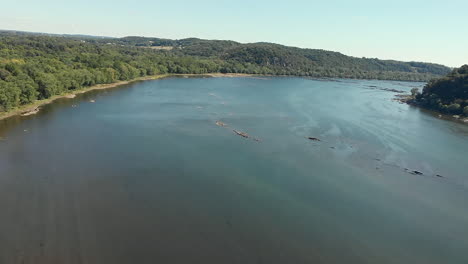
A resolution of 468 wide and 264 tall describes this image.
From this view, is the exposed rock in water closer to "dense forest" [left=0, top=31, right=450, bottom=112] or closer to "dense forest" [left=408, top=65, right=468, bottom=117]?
"dense forest" [left=0, top=31, right=450, bottom=112]

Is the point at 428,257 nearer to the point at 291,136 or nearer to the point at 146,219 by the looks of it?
the point at 146,219

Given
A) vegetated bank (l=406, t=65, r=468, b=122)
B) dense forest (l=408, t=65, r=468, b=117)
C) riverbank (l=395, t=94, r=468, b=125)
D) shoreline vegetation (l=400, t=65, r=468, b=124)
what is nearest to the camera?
riverbank (l=395, t=94, r=468, b=125)

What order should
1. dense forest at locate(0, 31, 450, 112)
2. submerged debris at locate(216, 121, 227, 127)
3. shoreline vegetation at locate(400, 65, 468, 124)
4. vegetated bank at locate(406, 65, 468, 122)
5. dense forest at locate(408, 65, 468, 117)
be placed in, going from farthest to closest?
dense forest at locate(408, 65, 468, 117) → vegetated bank at locate(406, 65, 468, 122) → shoreline vegetation at locate(400, 65, 468, 124) → dense forest at locate(0, 31, 450, 112) → submerged debris at locate(216, 121, 227, 127)

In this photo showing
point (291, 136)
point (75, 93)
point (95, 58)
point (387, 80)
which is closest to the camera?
point (291, 136)

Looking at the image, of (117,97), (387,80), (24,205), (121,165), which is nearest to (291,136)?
(121,165)

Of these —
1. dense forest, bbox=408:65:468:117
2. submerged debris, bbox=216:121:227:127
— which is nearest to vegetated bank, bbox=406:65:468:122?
dense forest, bbox=408:65:468:117

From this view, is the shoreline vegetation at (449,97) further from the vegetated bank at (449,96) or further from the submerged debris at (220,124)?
the submerged debris at (220,124)

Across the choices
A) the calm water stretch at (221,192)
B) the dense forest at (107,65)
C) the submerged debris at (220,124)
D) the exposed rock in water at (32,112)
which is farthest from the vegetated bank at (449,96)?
the exposed rock in water at (32,112)

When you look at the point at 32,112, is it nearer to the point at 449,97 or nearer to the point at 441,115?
the point at 441,115
